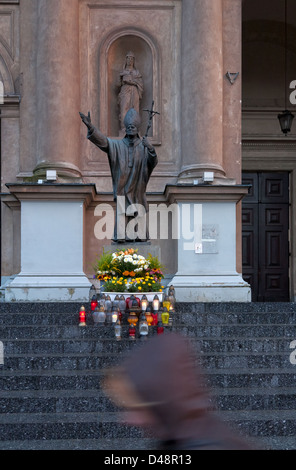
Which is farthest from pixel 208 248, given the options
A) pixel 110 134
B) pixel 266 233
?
pixel 266 233

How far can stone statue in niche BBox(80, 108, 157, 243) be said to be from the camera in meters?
9.14

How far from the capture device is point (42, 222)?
10383mm

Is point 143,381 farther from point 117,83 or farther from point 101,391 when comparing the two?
point 117,83

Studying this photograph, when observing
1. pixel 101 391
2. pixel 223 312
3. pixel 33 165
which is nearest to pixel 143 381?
pixel 101 391

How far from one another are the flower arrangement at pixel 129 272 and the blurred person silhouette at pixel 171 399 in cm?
636

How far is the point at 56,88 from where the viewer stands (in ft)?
36.1

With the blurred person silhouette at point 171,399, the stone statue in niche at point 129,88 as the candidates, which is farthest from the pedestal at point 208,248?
the blurred person silhouette at point 171,399

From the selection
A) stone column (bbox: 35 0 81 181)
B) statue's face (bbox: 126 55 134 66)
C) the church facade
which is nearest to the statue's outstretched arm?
the church facade

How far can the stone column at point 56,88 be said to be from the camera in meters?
11.0

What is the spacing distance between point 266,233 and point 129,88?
19.9 feet

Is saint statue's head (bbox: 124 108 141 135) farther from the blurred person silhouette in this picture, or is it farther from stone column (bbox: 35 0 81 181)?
the blurred person silhouette

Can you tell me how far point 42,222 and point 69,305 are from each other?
244 cm

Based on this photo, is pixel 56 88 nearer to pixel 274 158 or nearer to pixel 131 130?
pixel 131 130

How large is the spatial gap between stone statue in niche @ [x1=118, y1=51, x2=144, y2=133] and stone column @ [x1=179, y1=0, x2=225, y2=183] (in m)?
1.28
